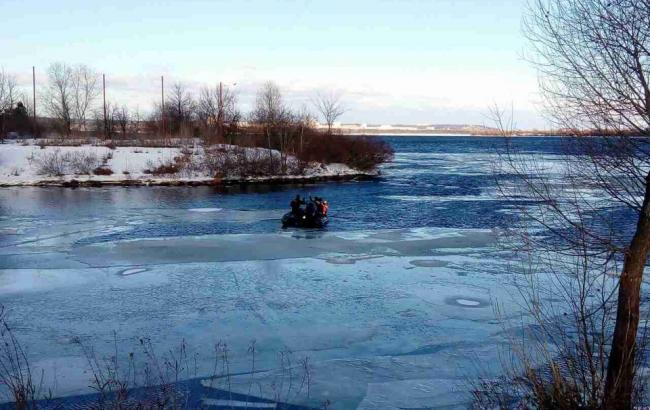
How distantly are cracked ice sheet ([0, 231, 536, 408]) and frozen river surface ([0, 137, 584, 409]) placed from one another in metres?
0.03

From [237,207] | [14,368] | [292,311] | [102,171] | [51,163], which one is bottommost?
[292,311]

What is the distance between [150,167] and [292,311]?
3488cm

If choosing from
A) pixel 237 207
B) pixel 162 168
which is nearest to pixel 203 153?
pixel 162 168

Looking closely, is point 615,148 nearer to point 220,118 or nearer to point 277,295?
point 277,295

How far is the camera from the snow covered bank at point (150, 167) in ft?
133

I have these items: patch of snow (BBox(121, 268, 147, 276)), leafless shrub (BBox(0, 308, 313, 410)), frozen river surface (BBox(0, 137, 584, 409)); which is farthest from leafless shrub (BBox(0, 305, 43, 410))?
patch of snow (BBox(121, 268, 147, 276))

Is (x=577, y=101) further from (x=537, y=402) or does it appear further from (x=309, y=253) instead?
(x=309, y=253)

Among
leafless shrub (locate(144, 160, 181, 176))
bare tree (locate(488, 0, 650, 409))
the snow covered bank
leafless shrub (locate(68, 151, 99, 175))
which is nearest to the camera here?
bare tree (locate(488, 0, 650, 409))

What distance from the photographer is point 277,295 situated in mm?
11820

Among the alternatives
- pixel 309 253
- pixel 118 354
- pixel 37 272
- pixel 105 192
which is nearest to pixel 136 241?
pixel 37 272

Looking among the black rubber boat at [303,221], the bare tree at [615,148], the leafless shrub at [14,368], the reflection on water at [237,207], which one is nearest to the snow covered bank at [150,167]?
the reflection on water at [237,207]

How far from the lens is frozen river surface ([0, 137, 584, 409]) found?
317 inches

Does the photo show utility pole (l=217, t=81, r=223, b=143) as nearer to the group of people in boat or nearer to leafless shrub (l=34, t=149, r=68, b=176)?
leafless shrub (l=34, t=149, r=68, b=176)

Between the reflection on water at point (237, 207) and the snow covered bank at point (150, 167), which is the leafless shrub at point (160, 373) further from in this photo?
the snow covered bank at point (150, 167)
